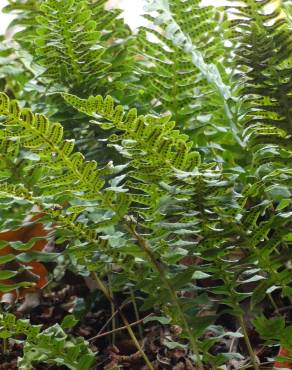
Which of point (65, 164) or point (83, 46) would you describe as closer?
point (65, 164)

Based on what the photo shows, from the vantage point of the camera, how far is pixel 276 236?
0.73 metres

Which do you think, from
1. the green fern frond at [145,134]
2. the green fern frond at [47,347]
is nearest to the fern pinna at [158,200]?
the green fern frond at [145,134]

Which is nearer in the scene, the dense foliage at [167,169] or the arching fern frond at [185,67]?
the dense foliage at [167,169]

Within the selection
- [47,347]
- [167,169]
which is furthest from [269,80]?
[47,347]

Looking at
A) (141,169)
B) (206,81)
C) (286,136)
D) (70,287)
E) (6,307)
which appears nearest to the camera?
(141,169)

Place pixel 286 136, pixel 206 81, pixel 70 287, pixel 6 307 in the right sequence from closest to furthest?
pixel 286 136 → pixel 206 81 → pixel 6 307 → pixel 70 287

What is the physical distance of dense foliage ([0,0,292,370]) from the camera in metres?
0.68

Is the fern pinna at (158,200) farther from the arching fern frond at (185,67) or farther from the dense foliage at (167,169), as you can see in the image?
the arching fern frond at (185,67)

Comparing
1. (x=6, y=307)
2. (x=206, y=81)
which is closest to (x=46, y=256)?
(x=6, y=307)

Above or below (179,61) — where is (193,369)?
below

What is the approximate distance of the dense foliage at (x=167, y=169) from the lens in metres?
0.68

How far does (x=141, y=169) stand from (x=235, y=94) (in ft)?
1.23

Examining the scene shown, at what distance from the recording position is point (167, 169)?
0.67m

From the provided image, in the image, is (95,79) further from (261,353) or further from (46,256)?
(261,353)
